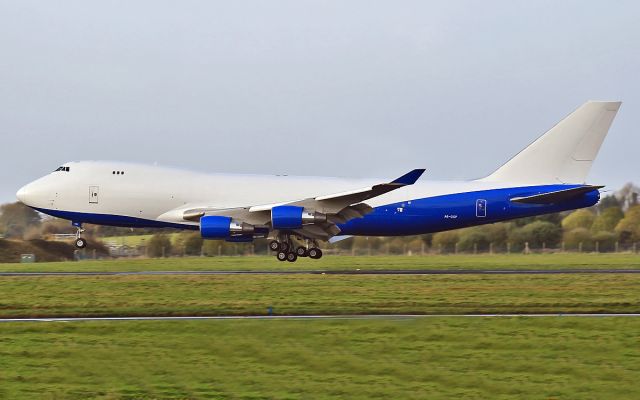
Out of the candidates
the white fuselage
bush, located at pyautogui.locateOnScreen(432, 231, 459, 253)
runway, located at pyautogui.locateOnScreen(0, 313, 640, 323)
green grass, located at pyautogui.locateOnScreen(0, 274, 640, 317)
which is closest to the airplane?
the white fuselage

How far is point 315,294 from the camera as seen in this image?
90.3 feet

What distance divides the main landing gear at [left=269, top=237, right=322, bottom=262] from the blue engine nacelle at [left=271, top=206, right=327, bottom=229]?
103 inches

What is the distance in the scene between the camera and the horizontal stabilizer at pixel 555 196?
131 ft

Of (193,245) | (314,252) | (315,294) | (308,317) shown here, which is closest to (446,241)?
(193,245)

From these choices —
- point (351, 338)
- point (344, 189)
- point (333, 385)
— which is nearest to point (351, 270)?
point (344, 189)

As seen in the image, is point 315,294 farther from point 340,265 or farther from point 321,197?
point 340,265

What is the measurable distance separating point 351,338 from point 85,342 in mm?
5380

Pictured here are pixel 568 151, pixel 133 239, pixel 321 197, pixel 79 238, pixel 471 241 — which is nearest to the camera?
pixel 321 197

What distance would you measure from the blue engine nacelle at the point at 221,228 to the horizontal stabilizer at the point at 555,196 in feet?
41.1

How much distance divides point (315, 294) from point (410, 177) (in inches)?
424

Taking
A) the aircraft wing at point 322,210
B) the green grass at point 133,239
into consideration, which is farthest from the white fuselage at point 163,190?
the green grass at point 133,239

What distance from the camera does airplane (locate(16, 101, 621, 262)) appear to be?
131 feet

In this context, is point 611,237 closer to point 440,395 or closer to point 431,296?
point 431,296

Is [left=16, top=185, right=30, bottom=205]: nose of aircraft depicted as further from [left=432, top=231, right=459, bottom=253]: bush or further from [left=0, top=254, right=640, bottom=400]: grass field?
[left=432, top=231, right=459, bottom=253]: bush
